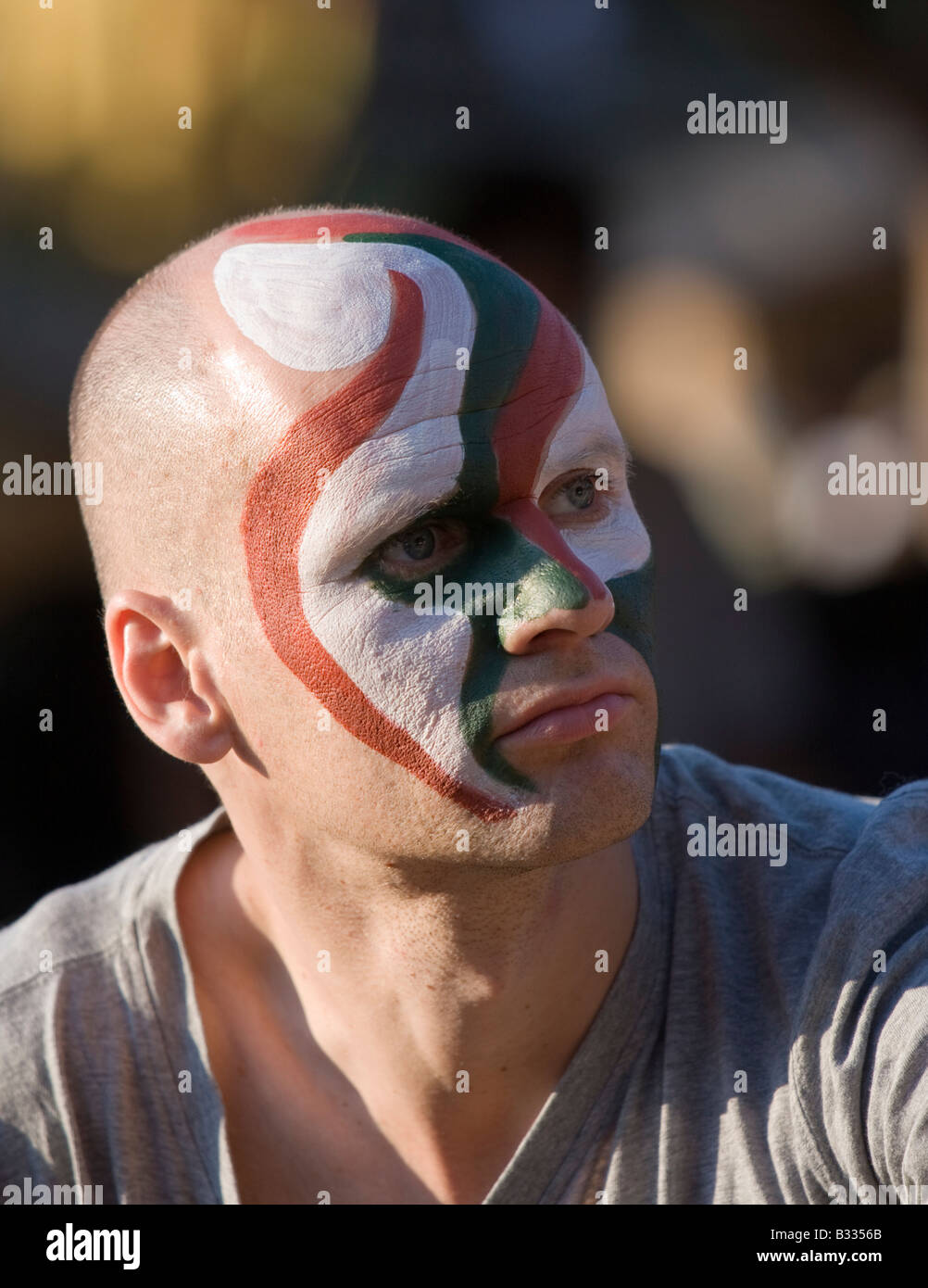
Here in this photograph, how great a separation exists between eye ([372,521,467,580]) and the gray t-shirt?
62cm

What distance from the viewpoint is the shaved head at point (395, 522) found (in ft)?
5.27

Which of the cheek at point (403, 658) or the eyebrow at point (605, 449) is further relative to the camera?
the eyebrow at point (605, 449)

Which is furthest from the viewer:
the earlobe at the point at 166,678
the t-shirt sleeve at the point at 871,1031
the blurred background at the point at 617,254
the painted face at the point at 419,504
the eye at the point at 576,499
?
the blurred background at the point at 617,254

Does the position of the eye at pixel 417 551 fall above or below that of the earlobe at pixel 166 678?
above

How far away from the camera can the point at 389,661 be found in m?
1.63

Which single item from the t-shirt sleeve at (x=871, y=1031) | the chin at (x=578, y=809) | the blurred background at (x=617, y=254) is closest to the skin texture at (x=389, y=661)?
the chin at (x=578, y=809)

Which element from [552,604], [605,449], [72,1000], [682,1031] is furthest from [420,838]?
[72,1000]

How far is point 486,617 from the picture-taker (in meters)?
1.60

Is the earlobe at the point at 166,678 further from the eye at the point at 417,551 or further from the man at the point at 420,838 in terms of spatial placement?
the eye at the point at 417,551

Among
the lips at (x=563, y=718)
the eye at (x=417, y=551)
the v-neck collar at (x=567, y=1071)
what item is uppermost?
the eye at (x=417, y=551)

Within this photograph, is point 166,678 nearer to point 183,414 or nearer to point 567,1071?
point 183,414

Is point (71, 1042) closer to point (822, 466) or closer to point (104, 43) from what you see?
point (104, 43)

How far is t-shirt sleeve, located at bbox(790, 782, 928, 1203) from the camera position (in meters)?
1.50
